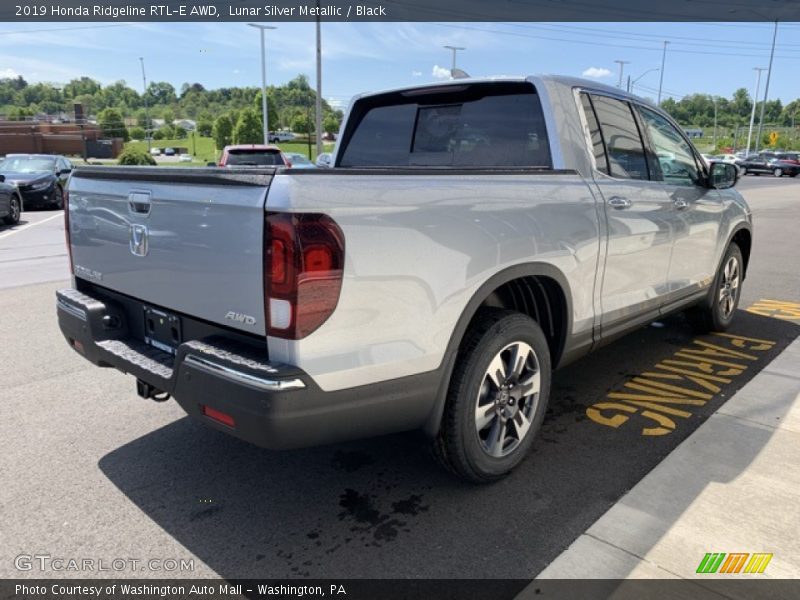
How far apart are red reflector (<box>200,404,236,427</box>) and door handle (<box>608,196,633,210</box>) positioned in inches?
92.4

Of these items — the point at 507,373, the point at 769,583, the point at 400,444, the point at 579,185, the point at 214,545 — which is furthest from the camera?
the point at 400,444

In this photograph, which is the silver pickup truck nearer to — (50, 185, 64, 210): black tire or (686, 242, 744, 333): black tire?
(686, 242, 744, 333): black tire

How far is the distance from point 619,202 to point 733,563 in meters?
1.93

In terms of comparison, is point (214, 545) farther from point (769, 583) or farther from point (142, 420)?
point (769, 583)

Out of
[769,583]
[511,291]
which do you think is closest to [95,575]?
[511,291]

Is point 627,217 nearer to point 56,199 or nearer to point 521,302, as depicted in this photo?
point 521,302

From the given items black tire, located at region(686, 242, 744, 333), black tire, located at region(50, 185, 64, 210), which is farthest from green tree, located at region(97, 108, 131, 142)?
black tire, located at region(686, 242, 744, 333)

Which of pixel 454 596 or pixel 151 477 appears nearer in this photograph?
pixel 454 596

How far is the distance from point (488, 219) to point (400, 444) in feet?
4.80

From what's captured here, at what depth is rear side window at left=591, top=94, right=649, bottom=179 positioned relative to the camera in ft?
11.9

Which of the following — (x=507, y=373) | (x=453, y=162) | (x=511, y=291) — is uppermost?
(x=453, y=162)

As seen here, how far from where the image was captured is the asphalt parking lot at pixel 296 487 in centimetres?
246

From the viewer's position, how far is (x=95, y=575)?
2340mm

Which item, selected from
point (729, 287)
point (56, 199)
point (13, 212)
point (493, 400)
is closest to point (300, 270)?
point (493, 400)
